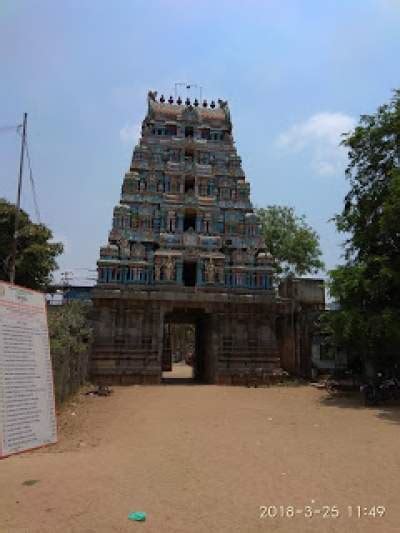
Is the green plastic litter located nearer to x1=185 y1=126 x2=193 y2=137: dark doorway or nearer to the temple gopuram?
the temple gopuram

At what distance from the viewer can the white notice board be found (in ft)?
26.3

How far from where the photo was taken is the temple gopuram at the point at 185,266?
75.0 feet

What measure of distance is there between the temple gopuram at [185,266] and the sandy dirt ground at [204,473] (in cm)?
836

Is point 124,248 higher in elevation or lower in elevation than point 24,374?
higher

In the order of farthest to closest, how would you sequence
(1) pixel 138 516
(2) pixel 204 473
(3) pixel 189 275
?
(3) pixel 189 275 < (2) pixel 204 473 < (1) pixel 138 516

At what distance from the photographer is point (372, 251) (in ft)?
59.7

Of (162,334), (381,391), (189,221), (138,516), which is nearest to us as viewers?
(138,516)

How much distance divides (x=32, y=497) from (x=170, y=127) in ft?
85.0

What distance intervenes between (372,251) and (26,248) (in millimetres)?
19797

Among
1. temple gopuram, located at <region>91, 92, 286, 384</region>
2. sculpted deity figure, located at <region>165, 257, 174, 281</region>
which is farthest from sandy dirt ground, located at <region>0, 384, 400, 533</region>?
sculpted deity figure, located at <region>165, 257, 174, 281</region>

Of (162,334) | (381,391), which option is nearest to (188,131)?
(162,334)

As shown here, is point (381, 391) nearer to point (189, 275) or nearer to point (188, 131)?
point (189, 275)

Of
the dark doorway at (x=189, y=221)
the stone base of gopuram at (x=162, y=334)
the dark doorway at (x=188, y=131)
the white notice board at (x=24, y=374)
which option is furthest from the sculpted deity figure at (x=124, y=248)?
the white notice board at (x=24, y=374)

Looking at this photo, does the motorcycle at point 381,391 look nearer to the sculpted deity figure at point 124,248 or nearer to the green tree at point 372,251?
the green tree at point 372,251
